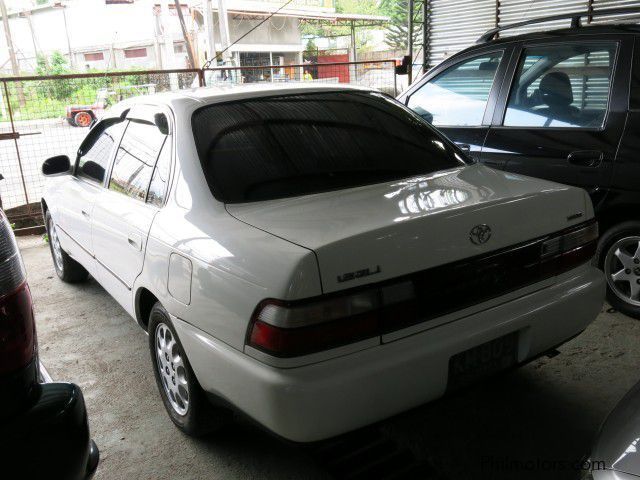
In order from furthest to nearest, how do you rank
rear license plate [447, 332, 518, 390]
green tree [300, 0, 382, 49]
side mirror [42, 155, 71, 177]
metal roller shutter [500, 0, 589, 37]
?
green tree [300, 0, 382, 49] < metal roller shutter [500, 0, 589, 37] < side mirror [42, 155, 71, 177] < rear license plate [447, 332, 518, 390]

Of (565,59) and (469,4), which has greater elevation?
(469,4)

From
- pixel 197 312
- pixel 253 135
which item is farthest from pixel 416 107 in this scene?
pixel 197 312

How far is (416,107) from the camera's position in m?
4.75

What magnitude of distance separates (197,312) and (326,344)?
1.94 ft

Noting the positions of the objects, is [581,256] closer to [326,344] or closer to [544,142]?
[326,344]

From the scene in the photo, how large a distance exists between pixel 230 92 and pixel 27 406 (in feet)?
6.29

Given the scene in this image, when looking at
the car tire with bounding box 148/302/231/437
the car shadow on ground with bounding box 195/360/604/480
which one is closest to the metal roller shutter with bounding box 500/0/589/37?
the car shadow on ground with bounding box 195/360/604/480

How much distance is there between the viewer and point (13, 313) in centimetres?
156

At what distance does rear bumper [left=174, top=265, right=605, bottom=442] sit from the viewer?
6.19 ft

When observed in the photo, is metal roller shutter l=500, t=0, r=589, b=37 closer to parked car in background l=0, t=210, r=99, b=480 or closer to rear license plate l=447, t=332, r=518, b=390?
rear license plate l=447, t=332, r=518, b=390

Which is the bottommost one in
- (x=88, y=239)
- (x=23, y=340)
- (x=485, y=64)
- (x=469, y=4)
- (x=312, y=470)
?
(x=312, y=470)

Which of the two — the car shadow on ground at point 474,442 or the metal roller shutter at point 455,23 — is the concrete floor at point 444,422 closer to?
the car shadow on ground at point 474,442

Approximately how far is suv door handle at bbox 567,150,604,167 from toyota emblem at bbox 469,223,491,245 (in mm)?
1845

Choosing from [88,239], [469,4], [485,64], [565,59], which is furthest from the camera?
[469,4]
